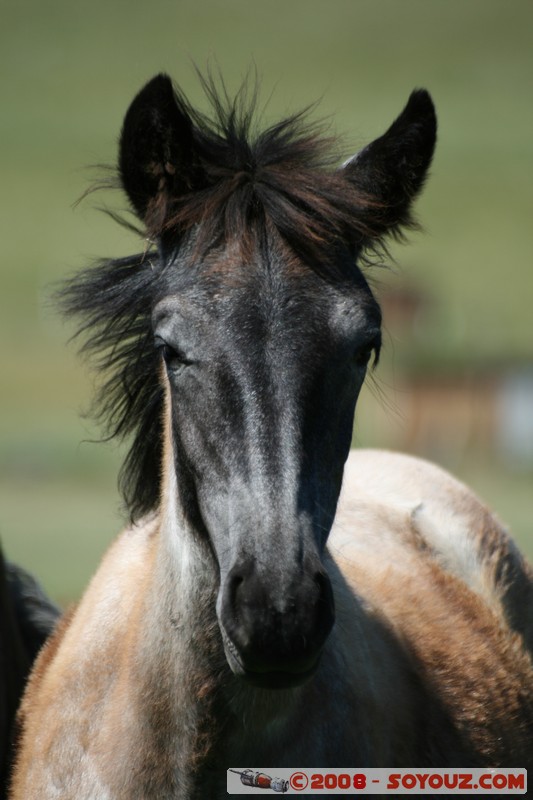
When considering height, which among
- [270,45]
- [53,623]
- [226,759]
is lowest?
[53,623]

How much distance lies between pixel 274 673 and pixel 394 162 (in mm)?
1817

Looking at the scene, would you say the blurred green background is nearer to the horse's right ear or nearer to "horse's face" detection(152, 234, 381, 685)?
the horse's right ear

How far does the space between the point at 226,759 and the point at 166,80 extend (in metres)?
2.18

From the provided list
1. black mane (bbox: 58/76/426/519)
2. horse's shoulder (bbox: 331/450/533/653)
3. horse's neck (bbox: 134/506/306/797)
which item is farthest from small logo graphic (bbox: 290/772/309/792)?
horse's shoulder (bbox: 331/450/533/653)

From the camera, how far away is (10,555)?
16859 mm

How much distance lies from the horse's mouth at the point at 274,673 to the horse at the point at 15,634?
1.85m

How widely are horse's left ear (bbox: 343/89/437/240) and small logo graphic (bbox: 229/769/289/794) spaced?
71.6 inches

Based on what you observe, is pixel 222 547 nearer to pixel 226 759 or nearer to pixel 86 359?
pixel 226 759

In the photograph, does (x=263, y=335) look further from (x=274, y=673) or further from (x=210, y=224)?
(x=274, y=673)

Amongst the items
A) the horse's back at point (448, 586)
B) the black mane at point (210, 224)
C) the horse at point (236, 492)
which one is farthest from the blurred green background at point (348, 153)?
the horse's back at point (448, 586)

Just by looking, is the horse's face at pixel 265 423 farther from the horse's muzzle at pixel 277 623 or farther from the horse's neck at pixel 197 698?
the horse's neck at pixel 197 698

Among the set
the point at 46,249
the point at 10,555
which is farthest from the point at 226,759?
the point at 46,249

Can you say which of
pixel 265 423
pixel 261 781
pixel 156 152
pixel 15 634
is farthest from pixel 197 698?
pixel 15 634

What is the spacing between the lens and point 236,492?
325 centimetres
